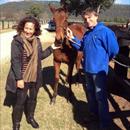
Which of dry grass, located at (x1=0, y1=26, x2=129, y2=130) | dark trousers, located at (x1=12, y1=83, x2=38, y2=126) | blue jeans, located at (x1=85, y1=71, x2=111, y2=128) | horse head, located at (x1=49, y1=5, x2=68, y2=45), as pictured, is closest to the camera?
blue jeans, located at (x1=85, y1=71, x2=111, y2=128)

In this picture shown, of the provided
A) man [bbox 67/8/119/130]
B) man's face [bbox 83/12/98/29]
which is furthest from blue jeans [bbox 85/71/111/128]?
man's face [bbox 83/12/98/29]

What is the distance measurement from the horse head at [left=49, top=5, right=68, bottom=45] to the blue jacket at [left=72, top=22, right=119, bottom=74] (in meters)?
1.38

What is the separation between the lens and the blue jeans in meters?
5.88

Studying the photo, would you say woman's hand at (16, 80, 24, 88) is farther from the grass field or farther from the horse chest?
the horse chest

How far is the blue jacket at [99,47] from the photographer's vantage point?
18.6ft

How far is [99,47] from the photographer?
571 centimetres

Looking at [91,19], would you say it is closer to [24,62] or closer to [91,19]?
[91,19]

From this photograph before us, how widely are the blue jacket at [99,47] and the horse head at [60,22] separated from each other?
1382mm

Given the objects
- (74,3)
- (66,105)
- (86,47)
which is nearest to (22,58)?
(86,47)

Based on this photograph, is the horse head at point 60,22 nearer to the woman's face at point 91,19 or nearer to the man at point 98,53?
the man at point 98,53

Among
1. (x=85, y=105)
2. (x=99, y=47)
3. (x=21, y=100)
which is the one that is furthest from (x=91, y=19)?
(x=85, y=105)

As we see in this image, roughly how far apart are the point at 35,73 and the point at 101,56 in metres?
1.20

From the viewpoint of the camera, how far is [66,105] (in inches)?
319

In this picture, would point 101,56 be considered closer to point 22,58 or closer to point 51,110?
point 22,58
